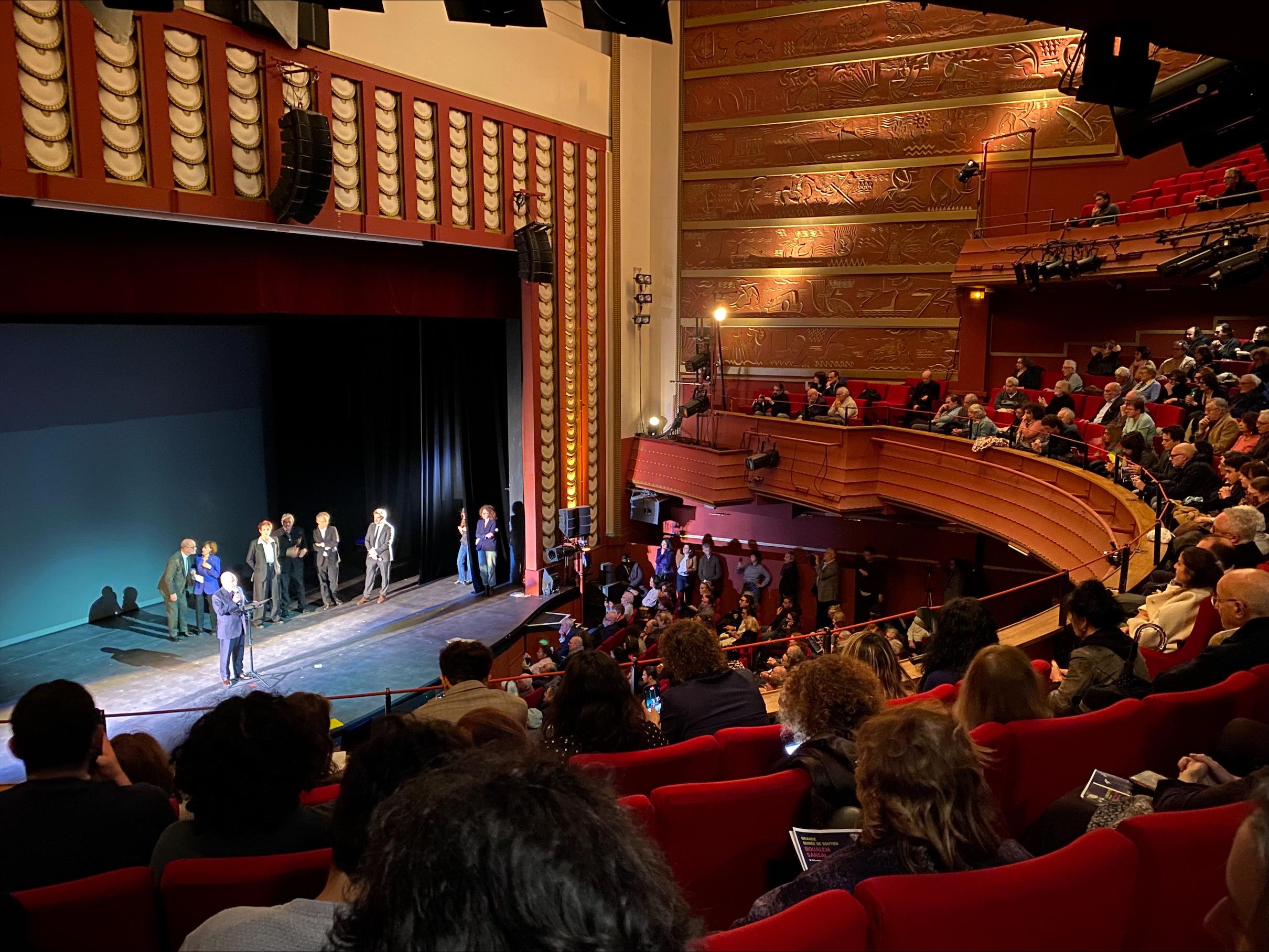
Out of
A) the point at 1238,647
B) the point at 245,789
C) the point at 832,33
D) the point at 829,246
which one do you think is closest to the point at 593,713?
the point at 245,789

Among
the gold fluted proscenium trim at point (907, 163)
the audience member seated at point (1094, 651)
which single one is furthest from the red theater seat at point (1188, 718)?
the gold fluted proscenium trim at point (907, 163)

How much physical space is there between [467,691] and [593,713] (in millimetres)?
625

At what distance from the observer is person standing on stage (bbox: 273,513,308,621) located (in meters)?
10.3

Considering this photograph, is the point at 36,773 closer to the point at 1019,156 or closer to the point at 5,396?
the point at 5,396

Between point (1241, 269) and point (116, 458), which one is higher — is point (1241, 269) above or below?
above

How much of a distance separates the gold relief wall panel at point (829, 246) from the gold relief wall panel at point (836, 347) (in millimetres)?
886

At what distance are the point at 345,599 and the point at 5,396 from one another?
13.8 feet

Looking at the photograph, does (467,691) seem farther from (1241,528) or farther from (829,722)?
(1241,528)

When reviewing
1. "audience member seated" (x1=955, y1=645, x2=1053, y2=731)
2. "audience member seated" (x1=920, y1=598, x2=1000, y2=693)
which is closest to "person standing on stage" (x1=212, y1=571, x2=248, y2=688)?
"audience member seated" (x1=920, y1=598, x2=1000, y2=693)

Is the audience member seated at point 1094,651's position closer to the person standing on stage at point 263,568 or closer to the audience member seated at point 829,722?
the audience member seated at point 829,722

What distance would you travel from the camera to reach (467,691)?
327 cm

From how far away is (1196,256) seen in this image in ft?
25.0

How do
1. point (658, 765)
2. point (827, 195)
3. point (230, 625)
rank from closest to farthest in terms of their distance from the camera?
point (658, 765) → point (230, 625) → point (827, 195)

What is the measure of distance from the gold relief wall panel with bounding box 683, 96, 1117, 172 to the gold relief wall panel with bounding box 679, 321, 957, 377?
234 centimetres
